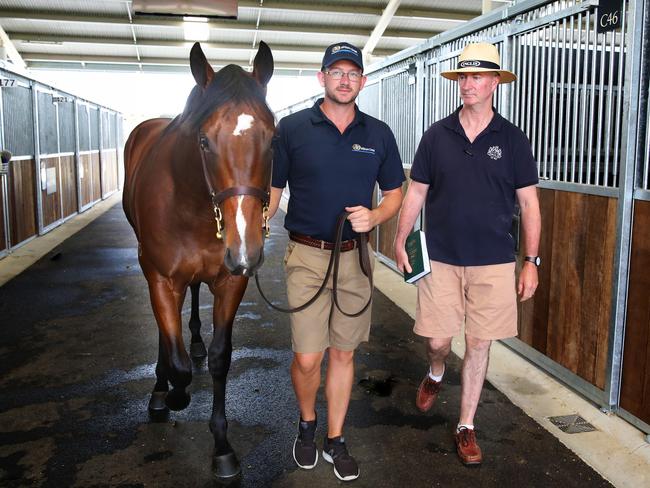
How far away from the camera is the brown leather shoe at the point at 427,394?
3246 millimetres

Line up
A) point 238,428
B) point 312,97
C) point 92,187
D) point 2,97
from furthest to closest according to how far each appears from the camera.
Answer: point 92,187 < point 312,97 < point 2,97 < point 238,428

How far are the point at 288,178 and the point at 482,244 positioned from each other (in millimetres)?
929

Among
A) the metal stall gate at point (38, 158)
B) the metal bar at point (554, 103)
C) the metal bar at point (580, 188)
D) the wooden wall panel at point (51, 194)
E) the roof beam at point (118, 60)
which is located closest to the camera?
the metal bar at point (580, 188)

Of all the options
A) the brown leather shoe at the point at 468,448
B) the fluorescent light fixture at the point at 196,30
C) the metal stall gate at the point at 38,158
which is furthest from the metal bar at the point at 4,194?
the fluorescent light fixture at the point at 196,30

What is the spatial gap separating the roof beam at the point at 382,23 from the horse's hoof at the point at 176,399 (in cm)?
1135

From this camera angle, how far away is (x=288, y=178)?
100 inches

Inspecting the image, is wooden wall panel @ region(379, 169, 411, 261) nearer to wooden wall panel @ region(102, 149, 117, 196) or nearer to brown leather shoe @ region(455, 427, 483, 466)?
brown leather shoe @ region(455, 427, 483, 466)

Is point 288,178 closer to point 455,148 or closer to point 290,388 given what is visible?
point 455,148

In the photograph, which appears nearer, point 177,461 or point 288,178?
point 288,178

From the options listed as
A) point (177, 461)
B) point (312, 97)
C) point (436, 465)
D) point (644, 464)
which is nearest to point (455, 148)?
point (436, 465)

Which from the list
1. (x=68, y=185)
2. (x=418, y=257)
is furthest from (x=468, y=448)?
(x=68, y=185)

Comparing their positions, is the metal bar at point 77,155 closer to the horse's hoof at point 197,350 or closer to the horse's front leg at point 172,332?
the horse's hoof at point 197,350

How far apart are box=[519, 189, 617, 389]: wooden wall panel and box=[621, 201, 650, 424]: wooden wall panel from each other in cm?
14

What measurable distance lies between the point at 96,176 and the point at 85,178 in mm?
1557
